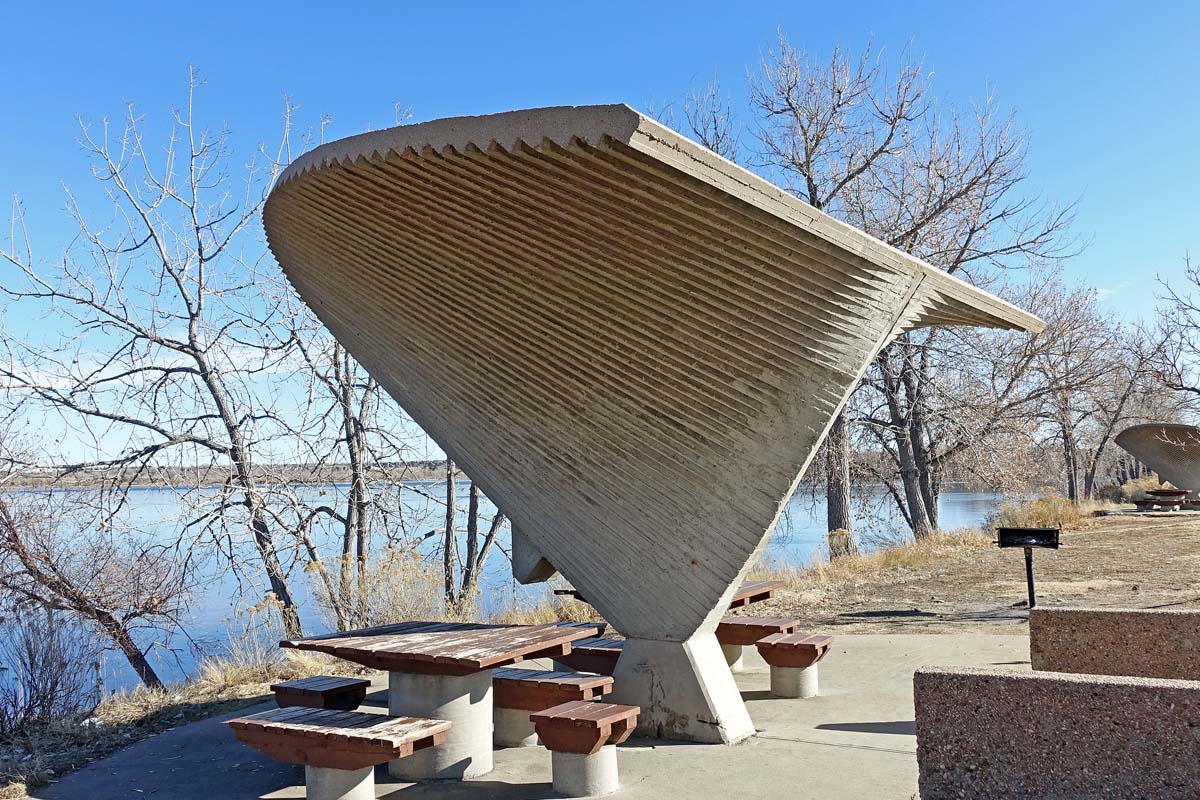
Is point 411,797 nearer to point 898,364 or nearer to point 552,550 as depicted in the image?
point 552,550

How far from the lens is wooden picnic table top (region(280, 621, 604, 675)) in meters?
4.33

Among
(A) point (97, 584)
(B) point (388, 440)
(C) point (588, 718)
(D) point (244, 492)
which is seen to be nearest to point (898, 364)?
(B) point (388, 440)

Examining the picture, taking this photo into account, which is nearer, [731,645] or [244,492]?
[731,645]

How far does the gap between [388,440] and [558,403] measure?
30.8 feet

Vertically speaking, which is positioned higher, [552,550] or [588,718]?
[552,550]

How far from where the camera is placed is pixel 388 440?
14.0 m

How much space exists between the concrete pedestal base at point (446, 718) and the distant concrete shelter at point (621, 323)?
3.21 ft

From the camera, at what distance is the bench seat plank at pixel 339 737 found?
3.75m

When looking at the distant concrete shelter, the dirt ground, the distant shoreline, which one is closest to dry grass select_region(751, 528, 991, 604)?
the dirt ground

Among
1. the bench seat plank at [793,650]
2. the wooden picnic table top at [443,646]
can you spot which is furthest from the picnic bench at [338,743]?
the bench seat plank at [793,650]

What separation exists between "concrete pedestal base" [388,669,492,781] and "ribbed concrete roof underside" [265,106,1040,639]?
3.46 feet

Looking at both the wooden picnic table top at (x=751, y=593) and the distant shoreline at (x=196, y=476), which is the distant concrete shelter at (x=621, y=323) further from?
the distant shoreline at (x=196, y=476)

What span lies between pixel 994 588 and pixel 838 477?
6079 millimetres

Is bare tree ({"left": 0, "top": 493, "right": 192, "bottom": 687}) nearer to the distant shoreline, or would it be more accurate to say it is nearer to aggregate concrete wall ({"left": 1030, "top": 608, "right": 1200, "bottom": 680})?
the distant shoreline
